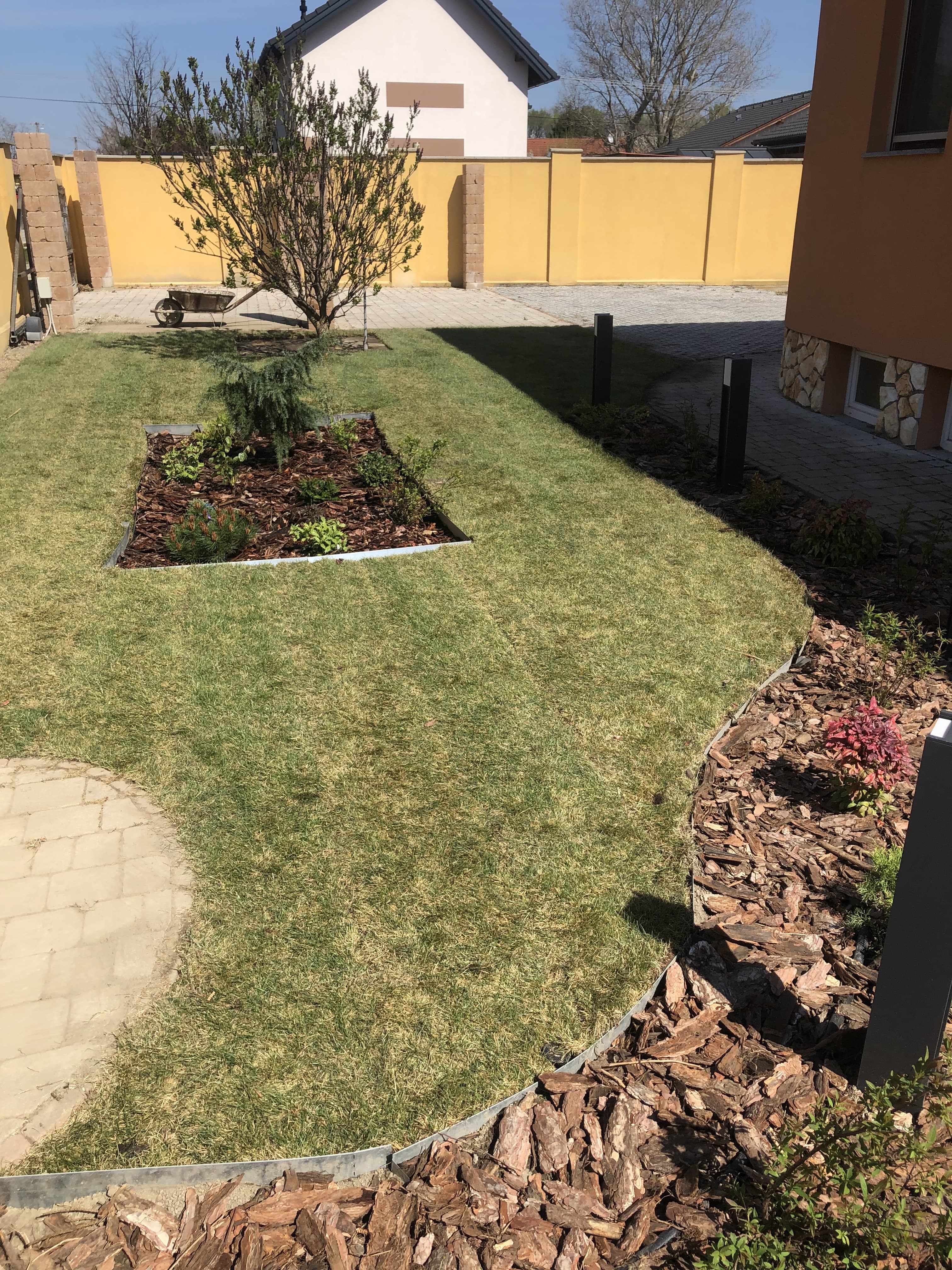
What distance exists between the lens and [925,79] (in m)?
8.55

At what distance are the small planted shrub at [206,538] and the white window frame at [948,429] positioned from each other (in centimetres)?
633

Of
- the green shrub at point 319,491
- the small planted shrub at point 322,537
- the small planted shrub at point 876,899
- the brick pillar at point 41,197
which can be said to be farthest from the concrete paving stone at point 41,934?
the brick pillar at point 41,197

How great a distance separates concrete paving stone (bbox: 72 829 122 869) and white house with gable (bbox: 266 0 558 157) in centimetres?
3055

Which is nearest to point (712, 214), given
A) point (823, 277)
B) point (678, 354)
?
point (678, 354)

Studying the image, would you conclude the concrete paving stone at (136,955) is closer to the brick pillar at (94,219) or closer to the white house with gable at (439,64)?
the brick pillar at (94,219)

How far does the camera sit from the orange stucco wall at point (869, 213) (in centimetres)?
835

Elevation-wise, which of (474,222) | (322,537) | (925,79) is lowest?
(322,537)

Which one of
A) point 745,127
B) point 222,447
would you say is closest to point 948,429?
point 222,447

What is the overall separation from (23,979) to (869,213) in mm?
9300

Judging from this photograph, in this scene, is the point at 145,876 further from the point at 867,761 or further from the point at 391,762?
the point at 867,761

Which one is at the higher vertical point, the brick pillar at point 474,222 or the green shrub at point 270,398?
the brick pillar at point 474,222

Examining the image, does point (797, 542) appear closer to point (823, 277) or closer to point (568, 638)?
point (568, 638)

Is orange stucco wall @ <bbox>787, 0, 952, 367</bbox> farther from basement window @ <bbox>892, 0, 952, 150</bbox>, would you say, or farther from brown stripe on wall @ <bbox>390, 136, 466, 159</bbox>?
brown stripe on wall @ <bbox>390, 136, 466, 159</bbox>

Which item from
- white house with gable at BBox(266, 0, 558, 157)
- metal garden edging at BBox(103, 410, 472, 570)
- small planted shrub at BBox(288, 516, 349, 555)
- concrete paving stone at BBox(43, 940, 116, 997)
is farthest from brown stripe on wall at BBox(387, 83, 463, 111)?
concrete paving stone at BBox(43, 940, 116, 997)
